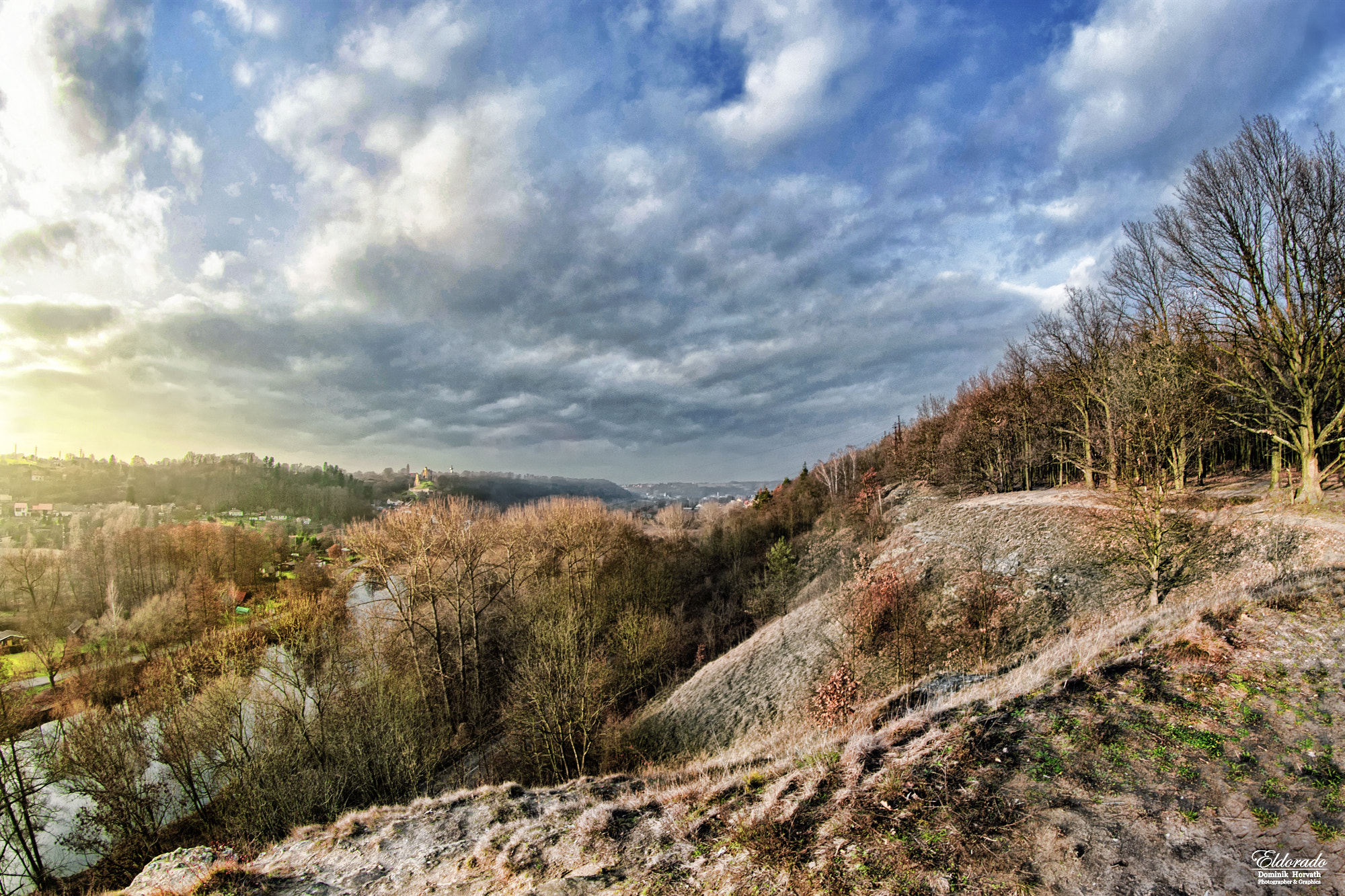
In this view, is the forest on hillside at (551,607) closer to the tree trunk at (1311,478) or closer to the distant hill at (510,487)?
the tree trunk at (1311,478)

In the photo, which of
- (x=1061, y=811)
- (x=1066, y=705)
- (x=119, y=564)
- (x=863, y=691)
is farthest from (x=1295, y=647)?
(x=119, y=564)

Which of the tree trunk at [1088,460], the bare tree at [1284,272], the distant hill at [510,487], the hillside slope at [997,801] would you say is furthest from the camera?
the distant hill at [510,487]

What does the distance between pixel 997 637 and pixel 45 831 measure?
3970 centimetres

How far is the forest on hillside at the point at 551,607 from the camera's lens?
58.7 ft

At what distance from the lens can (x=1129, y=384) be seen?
2222 centimetres

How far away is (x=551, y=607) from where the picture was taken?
31.2 metres

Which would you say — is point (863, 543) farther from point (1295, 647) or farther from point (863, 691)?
point (1295, 647)

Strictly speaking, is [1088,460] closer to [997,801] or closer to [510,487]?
[997,801]

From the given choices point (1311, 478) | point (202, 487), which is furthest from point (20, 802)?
point (202, 487)

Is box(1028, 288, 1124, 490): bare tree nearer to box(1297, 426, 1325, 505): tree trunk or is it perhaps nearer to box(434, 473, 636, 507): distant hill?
box(1297, 426, 1325, 505): tree trunk

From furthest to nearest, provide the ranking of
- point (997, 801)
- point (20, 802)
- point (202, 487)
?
point (202, 487), point (20, 802), point (997, 801)

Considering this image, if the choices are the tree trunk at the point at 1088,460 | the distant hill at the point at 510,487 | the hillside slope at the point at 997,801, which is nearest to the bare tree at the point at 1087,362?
the tree trunk at the point at 1088,460

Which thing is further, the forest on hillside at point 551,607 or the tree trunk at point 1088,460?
the tree trunk at point 1088,460

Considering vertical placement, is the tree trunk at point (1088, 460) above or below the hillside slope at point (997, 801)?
above
